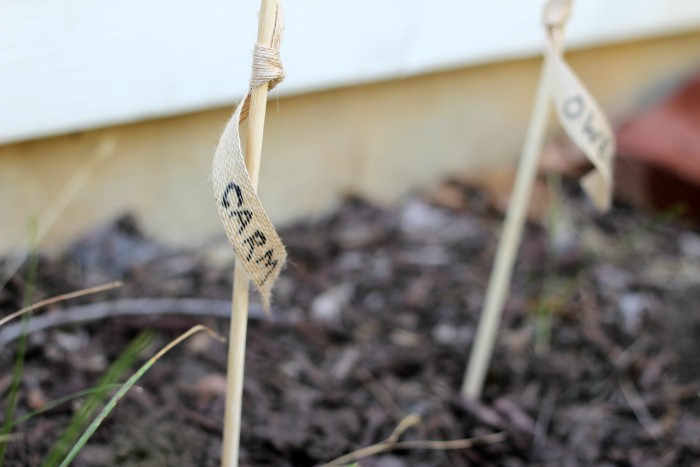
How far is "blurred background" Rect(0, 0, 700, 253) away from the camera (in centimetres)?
141

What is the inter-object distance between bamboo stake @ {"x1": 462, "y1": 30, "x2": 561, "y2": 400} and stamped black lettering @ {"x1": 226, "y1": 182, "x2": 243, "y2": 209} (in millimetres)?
577

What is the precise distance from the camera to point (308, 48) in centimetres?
165

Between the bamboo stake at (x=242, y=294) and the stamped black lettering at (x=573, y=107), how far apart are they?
18.9 inches

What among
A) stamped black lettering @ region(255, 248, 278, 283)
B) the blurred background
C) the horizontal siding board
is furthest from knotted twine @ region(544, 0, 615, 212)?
the horizontal siding board

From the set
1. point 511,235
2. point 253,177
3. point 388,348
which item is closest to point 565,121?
point 511,235

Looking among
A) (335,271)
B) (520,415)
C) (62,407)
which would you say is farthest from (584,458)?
(62,407)

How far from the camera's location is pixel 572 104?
3.71 ft

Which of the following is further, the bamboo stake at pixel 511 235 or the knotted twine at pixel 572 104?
the bamboo stake at pixel 511 235

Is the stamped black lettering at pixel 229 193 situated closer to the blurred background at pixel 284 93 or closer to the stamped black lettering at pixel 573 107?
the blurred background at pixel 284 93

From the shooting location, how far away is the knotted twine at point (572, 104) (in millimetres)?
1123

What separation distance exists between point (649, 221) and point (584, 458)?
95 centimetres

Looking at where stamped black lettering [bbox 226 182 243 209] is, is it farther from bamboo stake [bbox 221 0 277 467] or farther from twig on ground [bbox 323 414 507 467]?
twig on ground [bbox 323 414 507 467]

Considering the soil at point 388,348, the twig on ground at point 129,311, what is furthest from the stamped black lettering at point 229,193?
the twig on ground at point 129,311

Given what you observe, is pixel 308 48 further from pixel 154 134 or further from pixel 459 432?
pixel 459 432
